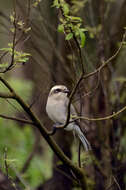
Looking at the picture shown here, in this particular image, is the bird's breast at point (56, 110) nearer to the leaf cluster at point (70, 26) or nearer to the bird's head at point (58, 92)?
the bird's head at point (58, 92)

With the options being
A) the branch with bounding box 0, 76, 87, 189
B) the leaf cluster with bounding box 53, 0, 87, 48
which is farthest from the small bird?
the leaf cluster with bounding box 53, 0, 87, 48

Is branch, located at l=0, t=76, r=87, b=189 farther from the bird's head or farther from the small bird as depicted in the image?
the bird's head

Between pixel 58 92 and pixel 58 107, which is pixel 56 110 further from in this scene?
pixel 58 92

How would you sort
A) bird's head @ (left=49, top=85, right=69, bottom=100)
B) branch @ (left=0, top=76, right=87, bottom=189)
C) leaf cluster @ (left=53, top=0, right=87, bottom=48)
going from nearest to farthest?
leaf cluster @ (left=53, top=0, right=87, bottom=48) < branch @ (left=0, top=76, right=87, bottom=189) < bird's head @ (left=49, top=85, right=69, bottom=100)

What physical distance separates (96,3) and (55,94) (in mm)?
2236

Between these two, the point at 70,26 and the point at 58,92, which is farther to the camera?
the point at 58,92

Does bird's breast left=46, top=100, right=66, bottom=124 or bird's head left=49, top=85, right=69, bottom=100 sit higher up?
bird's head left=49, top=85, right=69, bottom=100

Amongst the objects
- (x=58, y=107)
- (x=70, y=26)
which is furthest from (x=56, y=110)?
(x=70, y=26)

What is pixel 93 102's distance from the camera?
6855 mm

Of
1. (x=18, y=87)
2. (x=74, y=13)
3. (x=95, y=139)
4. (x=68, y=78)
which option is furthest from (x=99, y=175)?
(x=18, y=87)

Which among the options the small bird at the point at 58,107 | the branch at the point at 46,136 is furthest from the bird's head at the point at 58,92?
the branch at the point at 46,136

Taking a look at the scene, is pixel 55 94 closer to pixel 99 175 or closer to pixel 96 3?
pixel 99 175

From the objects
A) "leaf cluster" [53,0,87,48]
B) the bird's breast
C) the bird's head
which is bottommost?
the bird's breast

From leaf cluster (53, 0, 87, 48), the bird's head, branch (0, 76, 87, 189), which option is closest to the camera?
leaf cluster (53, 0, 87, 48)
